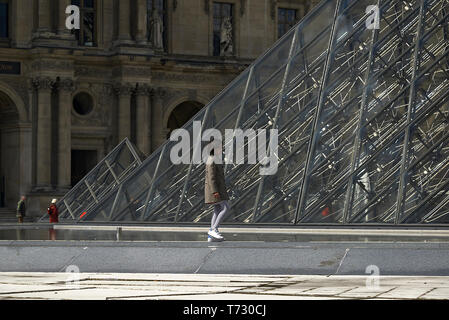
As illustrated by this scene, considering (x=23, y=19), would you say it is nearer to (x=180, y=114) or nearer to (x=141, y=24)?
(x=141, y=24)

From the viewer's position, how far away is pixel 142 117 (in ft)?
169

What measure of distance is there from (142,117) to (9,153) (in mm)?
5644

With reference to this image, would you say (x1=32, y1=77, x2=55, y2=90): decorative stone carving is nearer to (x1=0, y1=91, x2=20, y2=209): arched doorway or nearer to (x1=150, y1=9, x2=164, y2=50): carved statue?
(x1=0, y1=91, x2=20, y2=209): arched doorway

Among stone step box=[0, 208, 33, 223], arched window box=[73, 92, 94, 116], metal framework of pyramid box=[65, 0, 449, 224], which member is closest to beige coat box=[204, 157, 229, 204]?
metal framework of pyramid box=[65, 0, 449, 224]

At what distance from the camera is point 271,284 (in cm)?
1417

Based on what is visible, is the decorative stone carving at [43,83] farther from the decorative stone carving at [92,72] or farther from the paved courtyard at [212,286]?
the paved courtyard at [212,286]

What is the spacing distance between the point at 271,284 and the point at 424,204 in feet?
18.4

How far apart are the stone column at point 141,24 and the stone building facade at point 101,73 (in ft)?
0.14

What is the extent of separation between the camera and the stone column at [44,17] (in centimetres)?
4806

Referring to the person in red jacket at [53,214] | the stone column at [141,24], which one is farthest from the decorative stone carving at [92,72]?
the person in red jacket at [53,214]

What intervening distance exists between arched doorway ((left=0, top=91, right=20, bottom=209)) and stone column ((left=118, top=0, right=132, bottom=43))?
5293 mm

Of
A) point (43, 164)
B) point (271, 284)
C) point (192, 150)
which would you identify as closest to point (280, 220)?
point (192, 150)

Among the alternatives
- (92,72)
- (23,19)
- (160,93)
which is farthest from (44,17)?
(160,93)
